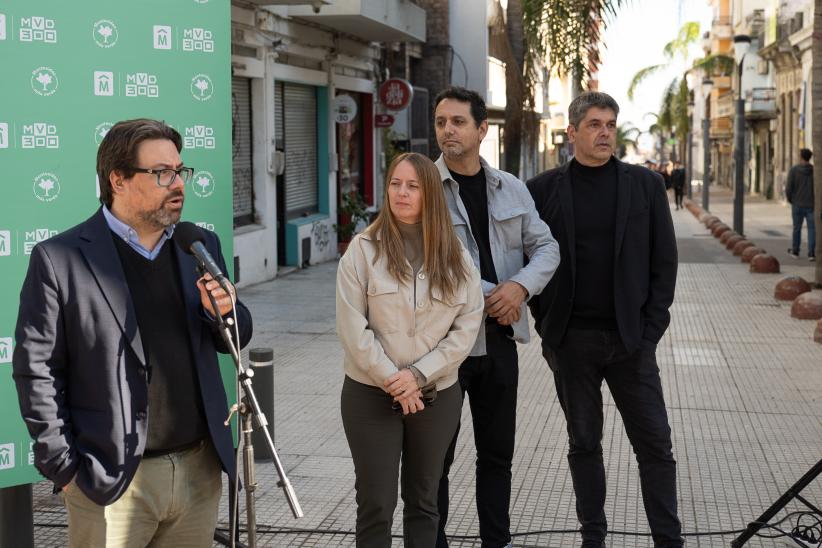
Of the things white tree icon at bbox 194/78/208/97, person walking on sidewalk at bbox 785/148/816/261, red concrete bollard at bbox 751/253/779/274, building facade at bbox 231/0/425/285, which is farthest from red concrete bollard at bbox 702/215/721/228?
white tree icon at bbox 194/78/208/97

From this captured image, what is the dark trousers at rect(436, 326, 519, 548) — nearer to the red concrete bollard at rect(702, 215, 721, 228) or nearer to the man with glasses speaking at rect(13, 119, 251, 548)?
the man with glasses speaking at rect(13, 119, 251, 548)

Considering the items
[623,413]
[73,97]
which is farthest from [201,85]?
[623,413]

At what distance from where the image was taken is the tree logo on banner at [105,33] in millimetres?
4559

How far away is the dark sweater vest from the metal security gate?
15.3m

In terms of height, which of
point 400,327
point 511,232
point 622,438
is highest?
point 511,232

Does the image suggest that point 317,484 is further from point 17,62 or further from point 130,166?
point 130,166

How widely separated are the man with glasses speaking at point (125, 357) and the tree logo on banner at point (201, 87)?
5.06ft

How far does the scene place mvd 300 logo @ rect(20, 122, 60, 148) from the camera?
4.47m

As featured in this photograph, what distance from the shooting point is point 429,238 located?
13.1ft

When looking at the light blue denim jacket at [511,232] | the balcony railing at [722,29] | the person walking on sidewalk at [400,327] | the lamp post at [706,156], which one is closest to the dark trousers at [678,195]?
the lamp post at [706,156]

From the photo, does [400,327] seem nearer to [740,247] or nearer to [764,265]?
[764,265]

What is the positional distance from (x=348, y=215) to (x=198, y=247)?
1809cm

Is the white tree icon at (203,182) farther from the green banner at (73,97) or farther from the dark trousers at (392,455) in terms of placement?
the dark trousers at (392,455)

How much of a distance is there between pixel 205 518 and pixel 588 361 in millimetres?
2025
